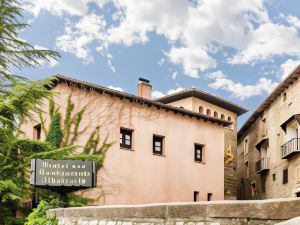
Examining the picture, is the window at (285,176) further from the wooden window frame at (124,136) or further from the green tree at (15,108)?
the green tree at (15,108)

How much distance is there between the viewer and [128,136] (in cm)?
2148

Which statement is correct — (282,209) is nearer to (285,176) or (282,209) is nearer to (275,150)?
(285,176)

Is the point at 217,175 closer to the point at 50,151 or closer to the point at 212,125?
the point at 212,125

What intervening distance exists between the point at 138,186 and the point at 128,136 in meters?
2.28

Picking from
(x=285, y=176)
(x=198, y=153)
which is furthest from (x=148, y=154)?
(x=285, y=176)

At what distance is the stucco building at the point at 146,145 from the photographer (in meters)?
20.2

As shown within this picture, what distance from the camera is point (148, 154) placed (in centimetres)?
2183

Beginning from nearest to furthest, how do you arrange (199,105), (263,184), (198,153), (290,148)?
(290,148)
(198,153)
(263,184)
(199,105)

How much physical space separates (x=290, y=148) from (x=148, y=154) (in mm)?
7374

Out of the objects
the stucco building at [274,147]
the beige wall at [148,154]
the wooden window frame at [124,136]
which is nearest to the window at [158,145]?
the beige wall at [148,154]

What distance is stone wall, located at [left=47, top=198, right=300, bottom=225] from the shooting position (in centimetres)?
460

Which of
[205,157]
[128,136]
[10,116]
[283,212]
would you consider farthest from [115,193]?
[283,212]

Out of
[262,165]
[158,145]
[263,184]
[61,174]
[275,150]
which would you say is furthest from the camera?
[263,184]

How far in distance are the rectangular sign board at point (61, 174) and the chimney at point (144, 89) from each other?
1343cm
